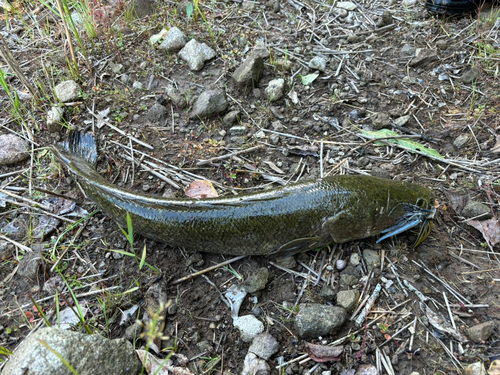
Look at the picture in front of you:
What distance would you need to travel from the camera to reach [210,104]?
3.95m

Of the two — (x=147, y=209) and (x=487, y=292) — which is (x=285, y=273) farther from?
(x=487, y=292)

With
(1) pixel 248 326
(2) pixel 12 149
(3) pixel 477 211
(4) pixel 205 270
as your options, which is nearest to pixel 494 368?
(3) pixel 477 211

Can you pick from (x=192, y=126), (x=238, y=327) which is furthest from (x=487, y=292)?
(x=192, y=126)

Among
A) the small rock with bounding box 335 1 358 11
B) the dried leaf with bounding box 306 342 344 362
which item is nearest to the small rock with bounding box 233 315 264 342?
the dried leaf with bounding box 306 342 344 362

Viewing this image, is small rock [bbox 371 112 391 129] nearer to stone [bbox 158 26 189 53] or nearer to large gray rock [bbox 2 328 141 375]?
stone [bbox 158 26 189 53]

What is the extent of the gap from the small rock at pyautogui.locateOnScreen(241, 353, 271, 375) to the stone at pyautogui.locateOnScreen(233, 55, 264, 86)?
301cm

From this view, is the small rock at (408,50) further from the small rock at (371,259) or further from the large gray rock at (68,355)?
the large gray rock at (68,355)

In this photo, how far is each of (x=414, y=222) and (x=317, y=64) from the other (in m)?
2.42

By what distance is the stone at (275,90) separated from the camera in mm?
4105

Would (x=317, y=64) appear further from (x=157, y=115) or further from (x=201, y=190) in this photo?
(x=201, y=190)

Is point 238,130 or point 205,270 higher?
point 238,130

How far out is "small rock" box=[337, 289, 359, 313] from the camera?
105 inches

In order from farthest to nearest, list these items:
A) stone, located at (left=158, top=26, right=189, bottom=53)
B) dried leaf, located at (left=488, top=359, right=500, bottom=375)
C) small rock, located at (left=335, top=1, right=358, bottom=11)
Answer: small rock, located at (left=335, top=1, right=358, bottom=11) < stone, located at (left=158, top=26, right=189, bottom=53) < dried leaf, located at (left=488, top=359, right=500, bottom=375)

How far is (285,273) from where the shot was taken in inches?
118
